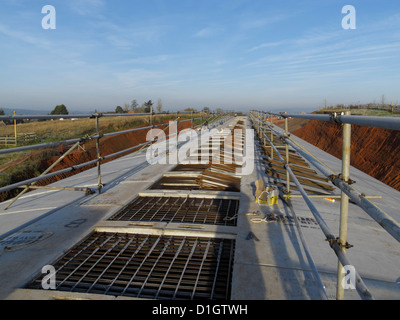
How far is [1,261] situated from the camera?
2443 mm

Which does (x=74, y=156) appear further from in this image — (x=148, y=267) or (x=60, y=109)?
(x=60, y=109)

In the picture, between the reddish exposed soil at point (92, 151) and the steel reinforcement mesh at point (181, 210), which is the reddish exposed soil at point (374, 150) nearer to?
the reddish exposed soil at point (92, 151)

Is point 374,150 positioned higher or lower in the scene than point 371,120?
lower

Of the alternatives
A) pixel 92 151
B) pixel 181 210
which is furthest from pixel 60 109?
pixel 181 210

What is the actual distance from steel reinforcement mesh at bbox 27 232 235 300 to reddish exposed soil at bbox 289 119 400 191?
17249 mm

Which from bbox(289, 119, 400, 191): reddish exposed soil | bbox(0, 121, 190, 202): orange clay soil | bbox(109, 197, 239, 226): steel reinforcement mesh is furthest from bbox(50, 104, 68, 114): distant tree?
bbox(109, 197, 239, 226): steel reinforcement mesh

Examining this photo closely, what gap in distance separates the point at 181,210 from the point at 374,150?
24.1m

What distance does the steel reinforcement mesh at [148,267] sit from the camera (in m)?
2.12

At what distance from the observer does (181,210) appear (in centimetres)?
368

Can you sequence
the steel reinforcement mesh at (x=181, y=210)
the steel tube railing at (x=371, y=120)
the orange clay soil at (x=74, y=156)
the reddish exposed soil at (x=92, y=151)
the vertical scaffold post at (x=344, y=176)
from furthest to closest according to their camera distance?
the reddish exposed soil at (x=92, y=151) < the orange clay soil at (x=74, y=156) < the steel reinforcement mesh at (x=181, y=210) < the vertical scaffold post at (x=344, y=176) < the steel tube railing at (x=371, y=120)

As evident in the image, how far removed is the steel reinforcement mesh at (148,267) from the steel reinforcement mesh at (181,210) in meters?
0.41

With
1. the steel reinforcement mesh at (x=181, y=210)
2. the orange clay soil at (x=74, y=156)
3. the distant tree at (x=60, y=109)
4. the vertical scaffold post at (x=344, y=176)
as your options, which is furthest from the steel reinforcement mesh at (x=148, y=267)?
the distant tree at (x=60, y=109)
